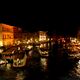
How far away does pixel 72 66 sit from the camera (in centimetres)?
1125

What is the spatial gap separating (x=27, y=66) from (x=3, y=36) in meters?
1.87

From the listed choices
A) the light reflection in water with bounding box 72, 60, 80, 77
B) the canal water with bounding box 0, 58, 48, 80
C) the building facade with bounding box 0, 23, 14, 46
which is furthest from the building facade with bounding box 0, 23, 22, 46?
the light reflection in water with bounding box 72, 60, 80, 77

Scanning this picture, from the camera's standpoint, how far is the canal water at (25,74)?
9.23 m

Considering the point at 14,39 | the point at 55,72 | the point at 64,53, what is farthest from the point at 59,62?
the point at 14,39

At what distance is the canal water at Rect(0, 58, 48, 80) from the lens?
9227 mm

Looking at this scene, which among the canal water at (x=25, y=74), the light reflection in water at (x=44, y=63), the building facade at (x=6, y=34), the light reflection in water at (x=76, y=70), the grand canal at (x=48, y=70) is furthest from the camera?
the light reflection in water at (x=44, y=63)

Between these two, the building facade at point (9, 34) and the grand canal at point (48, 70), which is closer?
the grand canal at point (48, 70)

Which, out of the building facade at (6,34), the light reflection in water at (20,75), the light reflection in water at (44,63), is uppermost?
the building facade at (6,34)

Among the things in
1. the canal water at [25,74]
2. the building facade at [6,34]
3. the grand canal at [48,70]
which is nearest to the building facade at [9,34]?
the building facade at [6,34]

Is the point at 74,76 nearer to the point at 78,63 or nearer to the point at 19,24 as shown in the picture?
the point at 78,63

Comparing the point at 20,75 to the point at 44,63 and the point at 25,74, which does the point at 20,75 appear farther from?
the point at 44,63

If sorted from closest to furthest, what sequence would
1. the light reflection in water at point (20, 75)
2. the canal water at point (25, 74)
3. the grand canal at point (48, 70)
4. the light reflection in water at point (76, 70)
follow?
1. the light reflection in water at point (20, 75)
2. the canal water at point (25, 74)
3. the grand canal at point (48, 70)
4. the light reflection in water at point (76, 70)

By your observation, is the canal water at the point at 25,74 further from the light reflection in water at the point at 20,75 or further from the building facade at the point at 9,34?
the building facade at the point at 9,34

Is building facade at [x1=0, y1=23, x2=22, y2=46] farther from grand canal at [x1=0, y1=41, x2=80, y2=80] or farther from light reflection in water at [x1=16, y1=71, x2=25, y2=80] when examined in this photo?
light reflection in water at [x1=16, y1=71, x2=25, y2=80]
